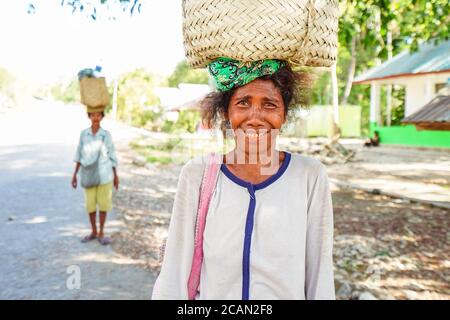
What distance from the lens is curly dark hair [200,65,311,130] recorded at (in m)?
1.63

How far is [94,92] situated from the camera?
3.98 m

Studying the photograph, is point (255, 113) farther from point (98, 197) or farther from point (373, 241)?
point (373, 241)

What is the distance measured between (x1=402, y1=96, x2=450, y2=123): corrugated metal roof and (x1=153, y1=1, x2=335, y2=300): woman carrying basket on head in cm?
60

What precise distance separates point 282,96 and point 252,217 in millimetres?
464

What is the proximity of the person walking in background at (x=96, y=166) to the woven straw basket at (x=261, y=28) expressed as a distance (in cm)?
370

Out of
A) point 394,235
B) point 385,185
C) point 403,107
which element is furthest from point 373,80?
point 394,235

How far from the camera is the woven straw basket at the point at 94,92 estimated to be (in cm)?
373

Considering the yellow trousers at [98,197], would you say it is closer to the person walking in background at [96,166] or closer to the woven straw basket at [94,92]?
the person walking in background at [96,166]

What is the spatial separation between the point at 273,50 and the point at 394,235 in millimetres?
4635

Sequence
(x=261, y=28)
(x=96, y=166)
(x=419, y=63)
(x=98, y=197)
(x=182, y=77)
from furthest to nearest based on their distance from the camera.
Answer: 1. (x=182, y=77)
2. (x=419, y=63)
3. (x=98, y=197)
4. (x=96, y=166)
5. (x=261, y=28)

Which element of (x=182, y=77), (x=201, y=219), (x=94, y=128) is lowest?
(x=201, y=219)

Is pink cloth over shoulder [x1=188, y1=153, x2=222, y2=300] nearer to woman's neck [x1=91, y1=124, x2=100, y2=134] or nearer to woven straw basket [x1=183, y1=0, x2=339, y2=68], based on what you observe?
woven straw basket [x1=183, y1=0, x2=339, y2=68]

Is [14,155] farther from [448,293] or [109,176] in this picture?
[448,293]

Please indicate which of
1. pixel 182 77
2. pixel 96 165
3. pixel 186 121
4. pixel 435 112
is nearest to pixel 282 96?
pixel 435 112
